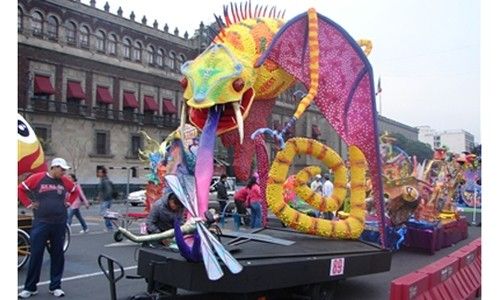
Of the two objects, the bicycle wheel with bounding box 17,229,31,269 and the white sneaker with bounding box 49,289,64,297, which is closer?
the white sneaker with bounding box 49,289,64,297

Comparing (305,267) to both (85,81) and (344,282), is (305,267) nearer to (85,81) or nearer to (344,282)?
(344,282)

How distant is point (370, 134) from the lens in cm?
616

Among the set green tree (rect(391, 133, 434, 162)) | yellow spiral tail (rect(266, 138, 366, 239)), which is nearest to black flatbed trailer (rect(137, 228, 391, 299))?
yellow spiral tail (rect(266, 138, 366, 239))

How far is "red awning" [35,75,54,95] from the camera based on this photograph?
24.0 meters

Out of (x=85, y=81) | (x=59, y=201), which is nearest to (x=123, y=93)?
(x=85, y=81)

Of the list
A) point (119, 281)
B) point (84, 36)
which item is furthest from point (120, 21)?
point (119, 281)

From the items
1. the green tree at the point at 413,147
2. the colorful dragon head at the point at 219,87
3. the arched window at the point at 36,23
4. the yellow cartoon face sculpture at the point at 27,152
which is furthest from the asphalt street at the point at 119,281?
the arched window at the point at 36,23

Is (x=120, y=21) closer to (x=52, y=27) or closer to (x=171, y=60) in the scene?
(x=171, y=60)

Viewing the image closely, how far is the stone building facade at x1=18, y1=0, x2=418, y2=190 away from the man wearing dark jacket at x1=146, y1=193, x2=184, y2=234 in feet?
49.0

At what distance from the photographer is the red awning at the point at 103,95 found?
27984 mm

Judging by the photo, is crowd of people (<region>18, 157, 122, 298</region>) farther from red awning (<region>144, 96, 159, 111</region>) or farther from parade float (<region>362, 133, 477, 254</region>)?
red awning (<region>144, 96, 159, 111</region>)

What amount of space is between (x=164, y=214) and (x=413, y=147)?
34.1 feet

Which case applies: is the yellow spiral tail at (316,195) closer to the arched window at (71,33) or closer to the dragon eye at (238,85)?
the dragon eye at (238,85)

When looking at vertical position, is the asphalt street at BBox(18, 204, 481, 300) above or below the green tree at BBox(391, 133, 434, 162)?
below
